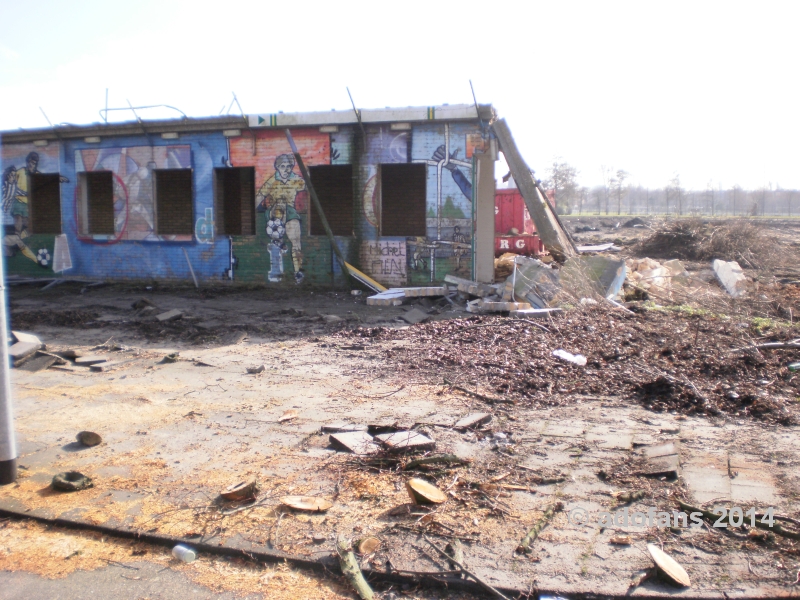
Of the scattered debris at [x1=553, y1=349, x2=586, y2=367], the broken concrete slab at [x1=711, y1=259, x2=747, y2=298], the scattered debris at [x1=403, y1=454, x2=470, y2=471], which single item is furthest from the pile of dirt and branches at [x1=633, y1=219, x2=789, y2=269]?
the scattered debris at [x1=403, y1=454, x2=470, y2=471]

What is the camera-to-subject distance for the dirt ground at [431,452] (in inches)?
129

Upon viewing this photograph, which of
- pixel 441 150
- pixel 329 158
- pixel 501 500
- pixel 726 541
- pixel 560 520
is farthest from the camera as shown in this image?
pixel 329 158

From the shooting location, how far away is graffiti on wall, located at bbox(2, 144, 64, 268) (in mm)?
16859

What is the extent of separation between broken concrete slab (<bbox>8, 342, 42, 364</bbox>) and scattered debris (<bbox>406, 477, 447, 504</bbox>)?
20.4 ft

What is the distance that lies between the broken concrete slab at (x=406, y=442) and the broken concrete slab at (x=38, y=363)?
515cm

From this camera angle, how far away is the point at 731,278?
13.8 meters

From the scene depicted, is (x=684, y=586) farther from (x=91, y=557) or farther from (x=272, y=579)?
(x=91, y=557)

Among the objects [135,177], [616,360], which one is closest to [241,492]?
[616,360]

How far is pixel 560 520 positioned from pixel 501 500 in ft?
1.31

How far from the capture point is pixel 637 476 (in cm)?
420

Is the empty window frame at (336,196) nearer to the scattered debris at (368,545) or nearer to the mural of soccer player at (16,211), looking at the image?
the mural of soccer player at (16,211)

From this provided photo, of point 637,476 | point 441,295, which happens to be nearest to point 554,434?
point 637,476

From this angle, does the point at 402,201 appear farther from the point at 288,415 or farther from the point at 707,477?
the point at 707,477

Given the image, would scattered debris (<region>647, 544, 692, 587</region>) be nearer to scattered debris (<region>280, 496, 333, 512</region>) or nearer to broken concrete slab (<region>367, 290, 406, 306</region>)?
scattered debris (<region>280, 496, 333, 512</region>)
